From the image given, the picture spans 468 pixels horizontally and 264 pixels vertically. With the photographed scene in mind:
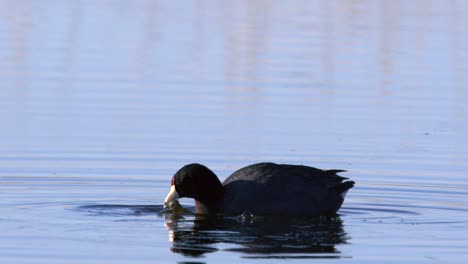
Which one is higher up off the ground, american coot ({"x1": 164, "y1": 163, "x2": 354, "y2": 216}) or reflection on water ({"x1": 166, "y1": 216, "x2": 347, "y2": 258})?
american coot ({"x1": 164, "y1": 163, "x2": 354, "y2": 216})

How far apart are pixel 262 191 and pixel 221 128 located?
3812 mm

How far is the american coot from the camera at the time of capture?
1109cm

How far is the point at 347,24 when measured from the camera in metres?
26.9

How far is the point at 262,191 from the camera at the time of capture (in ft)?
36.3

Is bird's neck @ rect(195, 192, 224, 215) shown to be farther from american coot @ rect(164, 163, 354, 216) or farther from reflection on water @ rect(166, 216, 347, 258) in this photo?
reflection on water @ rect(166, 216, 347, 258)

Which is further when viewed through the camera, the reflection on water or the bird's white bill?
the bird's white bill

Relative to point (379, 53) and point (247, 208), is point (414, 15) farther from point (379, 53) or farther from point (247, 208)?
point (247, 208)

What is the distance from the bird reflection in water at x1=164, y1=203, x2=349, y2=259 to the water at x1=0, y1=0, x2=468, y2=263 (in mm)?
28

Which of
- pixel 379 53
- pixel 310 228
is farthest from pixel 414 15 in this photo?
pixel 310 228

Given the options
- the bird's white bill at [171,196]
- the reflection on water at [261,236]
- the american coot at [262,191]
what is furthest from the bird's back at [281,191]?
the bird's white bill at [171,196]

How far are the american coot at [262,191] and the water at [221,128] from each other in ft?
0.60

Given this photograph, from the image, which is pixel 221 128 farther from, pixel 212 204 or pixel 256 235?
pixel 256 235

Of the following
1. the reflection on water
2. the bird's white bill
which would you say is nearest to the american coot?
the bird's white bill

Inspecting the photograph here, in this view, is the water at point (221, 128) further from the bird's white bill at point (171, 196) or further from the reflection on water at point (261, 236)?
the bird's white bill at point (171, 196)
